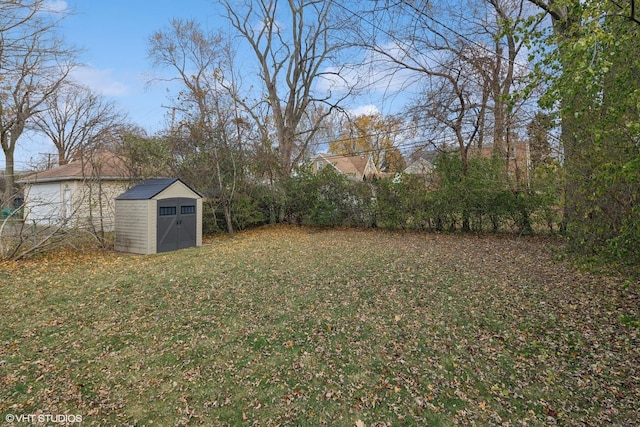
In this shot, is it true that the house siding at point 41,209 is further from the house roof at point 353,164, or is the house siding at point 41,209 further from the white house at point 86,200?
the house roof at point 353,164

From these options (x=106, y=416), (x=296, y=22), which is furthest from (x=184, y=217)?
(x=296, y=22)

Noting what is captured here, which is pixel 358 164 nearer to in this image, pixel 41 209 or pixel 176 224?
pixel 176 224

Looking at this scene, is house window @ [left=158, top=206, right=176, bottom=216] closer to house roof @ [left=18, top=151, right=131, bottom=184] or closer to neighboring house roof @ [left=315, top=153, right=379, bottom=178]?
house roof @ [left=18, top=151, right=131, bottom=184]

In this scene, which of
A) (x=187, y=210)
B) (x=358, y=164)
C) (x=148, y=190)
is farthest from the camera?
(x=358, y=164)

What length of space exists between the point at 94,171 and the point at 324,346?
847 centimetres

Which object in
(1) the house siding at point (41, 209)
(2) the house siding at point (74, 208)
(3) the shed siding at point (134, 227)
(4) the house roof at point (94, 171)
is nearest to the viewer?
(1) the house siding at point (41, 209)

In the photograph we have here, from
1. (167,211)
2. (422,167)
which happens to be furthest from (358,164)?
(167,211)

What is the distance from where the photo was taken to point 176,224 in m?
8.80

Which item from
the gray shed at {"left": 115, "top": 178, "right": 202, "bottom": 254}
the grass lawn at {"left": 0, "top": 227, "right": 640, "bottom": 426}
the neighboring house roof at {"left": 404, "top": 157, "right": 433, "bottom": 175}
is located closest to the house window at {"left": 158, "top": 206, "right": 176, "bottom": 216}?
the gray shed at {"left": 115, "top": 178, "right": 202, "bottom": 254}

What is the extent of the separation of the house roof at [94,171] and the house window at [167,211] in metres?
1.96

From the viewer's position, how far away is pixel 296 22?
1645 centimetres

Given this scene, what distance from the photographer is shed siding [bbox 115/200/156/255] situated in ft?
26.7

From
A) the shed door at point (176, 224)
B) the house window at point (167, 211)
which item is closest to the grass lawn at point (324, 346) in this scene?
the shed door at point (176, 224)

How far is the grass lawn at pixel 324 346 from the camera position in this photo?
2436mm
